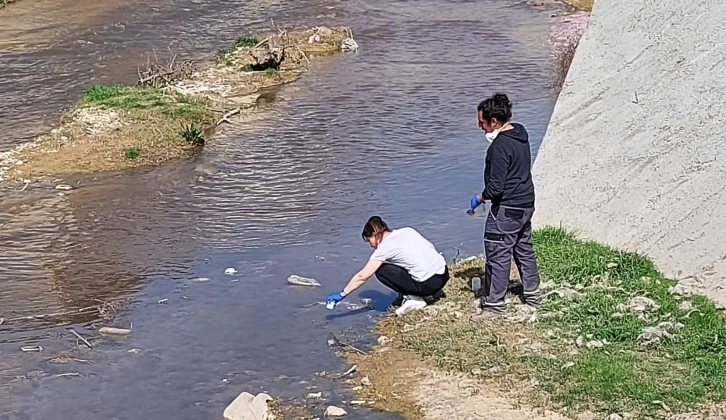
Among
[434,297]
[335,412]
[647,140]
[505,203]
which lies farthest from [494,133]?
[335,412]

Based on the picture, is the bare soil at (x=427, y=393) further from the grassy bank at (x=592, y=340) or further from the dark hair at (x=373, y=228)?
the dark hair at (x=373, y=228)

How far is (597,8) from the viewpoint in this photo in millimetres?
9805

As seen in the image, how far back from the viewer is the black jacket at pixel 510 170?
7.95m

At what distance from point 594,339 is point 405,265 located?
5.66ft

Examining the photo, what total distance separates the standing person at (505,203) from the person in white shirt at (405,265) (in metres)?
0.47

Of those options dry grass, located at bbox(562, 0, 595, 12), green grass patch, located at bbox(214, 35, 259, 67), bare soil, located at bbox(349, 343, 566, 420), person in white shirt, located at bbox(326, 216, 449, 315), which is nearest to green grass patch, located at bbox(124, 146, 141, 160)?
green grass patch, located at bbox(214, 35, 259, 67)

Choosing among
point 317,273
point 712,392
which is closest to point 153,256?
point 317,273

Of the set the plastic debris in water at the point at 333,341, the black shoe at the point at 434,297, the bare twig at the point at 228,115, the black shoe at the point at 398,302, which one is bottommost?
the bare twig at the point at 228,115

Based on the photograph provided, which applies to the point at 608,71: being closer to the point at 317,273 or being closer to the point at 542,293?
the point at 542,293

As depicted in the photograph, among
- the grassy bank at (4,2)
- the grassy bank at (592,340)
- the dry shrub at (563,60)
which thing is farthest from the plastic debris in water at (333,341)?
the grassy bank at (4,2)

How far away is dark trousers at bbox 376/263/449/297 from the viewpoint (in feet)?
28.8

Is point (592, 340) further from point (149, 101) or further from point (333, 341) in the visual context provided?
point (149, 101)

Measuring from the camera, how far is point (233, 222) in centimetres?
1219

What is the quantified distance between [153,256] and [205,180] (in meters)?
2.89
